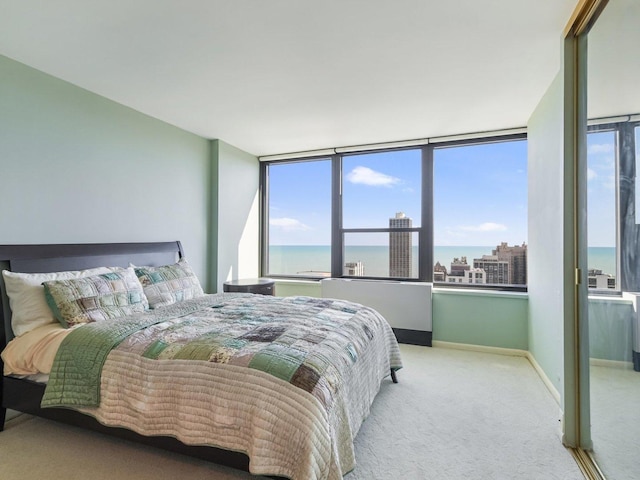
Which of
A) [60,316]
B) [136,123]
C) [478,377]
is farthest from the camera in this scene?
[136,123]

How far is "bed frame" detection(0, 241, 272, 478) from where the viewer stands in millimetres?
1556

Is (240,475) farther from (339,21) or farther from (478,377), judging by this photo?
(339,21)

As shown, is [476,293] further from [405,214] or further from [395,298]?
[405,214]

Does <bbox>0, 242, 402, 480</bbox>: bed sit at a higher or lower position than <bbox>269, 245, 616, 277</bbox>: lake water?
lower

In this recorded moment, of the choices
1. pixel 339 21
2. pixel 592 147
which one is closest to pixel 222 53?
pixel 339 21

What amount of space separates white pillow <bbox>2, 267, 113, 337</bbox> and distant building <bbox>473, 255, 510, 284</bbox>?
13.4ft

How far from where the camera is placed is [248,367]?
1.51m

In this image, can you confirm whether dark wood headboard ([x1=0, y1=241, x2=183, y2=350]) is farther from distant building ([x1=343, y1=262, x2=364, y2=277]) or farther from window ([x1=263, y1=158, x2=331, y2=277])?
distant building ([x1=343, y1=262, x2=364, y2=277])

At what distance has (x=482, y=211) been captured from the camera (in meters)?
3.89

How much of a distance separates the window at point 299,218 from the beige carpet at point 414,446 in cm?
243

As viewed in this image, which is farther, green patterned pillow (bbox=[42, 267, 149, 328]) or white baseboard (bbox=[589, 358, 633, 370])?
green patterned pillow (bbox=[42, 267, 149, 328])

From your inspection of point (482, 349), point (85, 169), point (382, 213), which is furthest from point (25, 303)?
point (482, 349)

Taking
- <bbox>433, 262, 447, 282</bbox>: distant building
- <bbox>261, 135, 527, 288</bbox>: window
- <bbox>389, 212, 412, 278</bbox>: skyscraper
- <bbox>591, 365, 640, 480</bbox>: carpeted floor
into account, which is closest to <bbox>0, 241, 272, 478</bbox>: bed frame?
<bbox>591, 365, 640, 480</bbox>: carpeted floor

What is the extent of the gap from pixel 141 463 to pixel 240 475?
56cm
